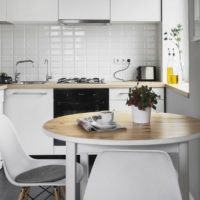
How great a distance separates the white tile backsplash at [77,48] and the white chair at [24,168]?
2512 millimetres

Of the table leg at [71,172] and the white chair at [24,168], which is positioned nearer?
the table leg at [71,172]

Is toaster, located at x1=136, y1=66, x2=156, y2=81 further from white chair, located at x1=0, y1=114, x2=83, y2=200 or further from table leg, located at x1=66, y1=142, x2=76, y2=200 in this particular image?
table leg, located at x1=66, y1=142, x2=76, y2=200

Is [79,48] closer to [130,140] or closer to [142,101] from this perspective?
[142,101]

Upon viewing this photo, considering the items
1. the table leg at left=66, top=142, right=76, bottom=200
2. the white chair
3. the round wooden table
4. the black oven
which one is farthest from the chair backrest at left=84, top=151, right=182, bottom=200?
the black oven

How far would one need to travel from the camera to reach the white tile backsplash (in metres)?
4.73

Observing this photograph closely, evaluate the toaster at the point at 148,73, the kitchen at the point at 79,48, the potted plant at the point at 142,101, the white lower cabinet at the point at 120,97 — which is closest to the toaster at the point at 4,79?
the kitchen at the point at 79,48

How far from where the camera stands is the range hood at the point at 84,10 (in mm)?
4309

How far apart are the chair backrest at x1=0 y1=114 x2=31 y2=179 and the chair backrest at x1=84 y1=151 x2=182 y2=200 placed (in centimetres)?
91

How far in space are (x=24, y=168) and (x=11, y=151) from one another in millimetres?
140

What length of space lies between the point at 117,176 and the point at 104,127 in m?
0.55

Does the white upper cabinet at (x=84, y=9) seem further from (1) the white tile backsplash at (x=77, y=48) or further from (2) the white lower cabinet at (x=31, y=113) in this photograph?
(2) the white lower cabinet at (x=31, y=113)

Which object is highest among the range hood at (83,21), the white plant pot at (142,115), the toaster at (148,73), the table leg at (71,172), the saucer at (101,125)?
the range hood at (83,21)

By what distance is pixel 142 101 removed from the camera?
207 centimetres

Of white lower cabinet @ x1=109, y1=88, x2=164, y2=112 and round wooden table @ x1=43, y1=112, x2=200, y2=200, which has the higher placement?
white lower cabinet @ x1=109, y1=88, x2=164, y2=112
